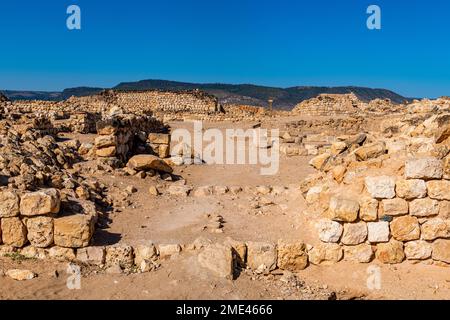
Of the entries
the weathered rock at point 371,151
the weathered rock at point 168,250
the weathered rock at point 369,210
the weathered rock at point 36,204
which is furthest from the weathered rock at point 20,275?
the weathered rock at point 371,151

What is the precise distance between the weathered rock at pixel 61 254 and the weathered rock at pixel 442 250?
17.2 ft

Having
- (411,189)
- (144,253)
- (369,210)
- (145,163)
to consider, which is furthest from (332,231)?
(145,163)

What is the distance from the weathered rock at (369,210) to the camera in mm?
6090

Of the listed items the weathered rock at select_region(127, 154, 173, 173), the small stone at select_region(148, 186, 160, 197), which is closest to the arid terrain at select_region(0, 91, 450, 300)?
the small stone at select_region(148, 186, 160, 197)

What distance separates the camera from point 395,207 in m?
6.07

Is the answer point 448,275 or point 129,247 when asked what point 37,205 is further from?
point 448,275

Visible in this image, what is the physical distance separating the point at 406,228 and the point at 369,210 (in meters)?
0.62

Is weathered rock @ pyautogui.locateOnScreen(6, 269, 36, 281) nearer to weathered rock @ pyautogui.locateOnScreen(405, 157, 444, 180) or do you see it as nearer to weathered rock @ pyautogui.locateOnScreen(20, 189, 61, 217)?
weathered rock @ pyautogui.locateOnScreen(20, 189, 61, 217)

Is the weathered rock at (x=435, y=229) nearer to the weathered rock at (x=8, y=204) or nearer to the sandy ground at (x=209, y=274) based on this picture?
the sandy ground at (x=209, y=274)

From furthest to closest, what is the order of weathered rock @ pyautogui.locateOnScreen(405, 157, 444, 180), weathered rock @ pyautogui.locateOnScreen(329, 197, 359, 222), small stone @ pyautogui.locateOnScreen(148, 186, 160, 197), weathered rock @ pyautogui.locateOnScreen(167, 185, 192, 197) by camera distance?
weathered rock @ pyautogui.locateOnScreen(167, 185, 192, 197) < small stone @ pyautogui.locateOnScreen(148, 186, 160, 197) < weathered rock @ pyautogui.locateOnScreen(329, 197, 359, 222) < weathered rock @ pyautogui.locateOnScreen(405, 157, 444, 180)

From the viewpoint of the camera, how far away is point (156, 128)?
63.3ft

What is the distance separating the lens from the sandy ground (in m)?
5.01

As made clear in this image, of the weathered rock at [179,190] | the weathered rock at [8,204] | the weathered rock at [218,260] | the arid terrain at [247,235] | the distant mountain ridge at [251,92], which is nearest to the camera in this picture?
the arid terrain at [247,235]

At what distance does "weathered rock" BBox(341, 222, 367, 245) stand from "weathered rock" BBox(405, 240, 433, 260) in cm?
68
